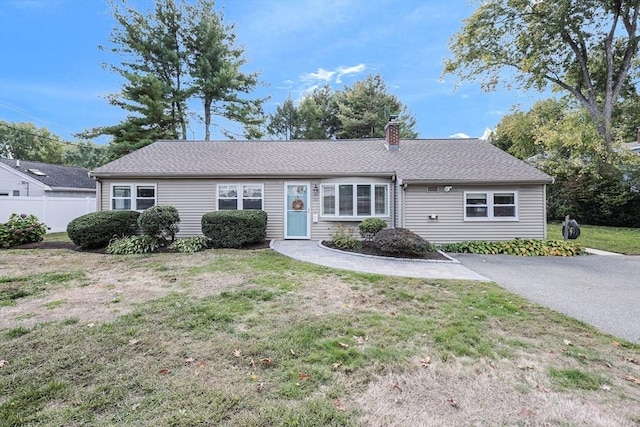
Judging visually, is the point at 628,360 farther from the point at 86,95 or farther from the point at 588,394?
the point at 86,95

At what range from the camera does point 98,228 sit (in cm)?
952

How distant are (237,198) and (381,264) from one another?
6.25 metres

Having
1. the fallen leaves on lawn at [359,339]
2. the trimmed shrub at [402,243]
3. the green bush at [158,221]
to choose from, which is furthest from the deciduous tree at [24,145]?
the fallen leaves on lawn at [359,339]

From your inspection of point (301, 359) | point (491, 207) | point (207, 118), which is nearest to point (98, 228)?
point (301, 359)

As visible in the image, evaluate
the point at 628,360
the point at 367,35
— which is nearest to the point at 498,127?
the point at 367,35

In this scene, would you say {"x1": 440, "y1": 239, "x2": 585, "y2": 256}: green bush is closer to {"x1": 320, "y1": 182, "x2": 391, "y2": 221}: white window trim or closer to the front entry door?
{"x1": 320, "y1": 182, "x2": 391, "y2": 221}: white window trim

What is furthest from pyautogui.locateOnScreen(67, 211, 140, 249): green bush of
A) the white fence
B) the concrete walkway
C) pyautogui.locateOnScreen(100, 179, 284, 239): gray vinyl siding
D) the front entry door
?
the white fence

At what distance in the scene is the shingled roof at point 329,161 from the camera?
429 inches

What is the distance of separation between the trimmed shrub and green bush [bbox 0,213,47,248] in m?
11.8

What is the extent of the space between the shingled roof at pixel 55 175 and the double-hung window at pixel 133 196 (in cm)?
1141

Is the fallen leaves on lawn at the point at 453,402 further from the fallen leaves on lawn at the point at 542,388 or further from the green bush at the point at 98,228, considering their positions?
the green bush at the point at 98,228

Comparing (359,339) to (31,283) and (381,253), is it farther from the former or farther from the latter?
(31,283)

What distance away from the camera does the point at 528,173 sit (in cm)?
1059

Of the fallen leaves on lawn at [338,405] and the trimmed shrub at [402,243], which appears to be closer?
the fallen leaves on lawn at [338,405]
